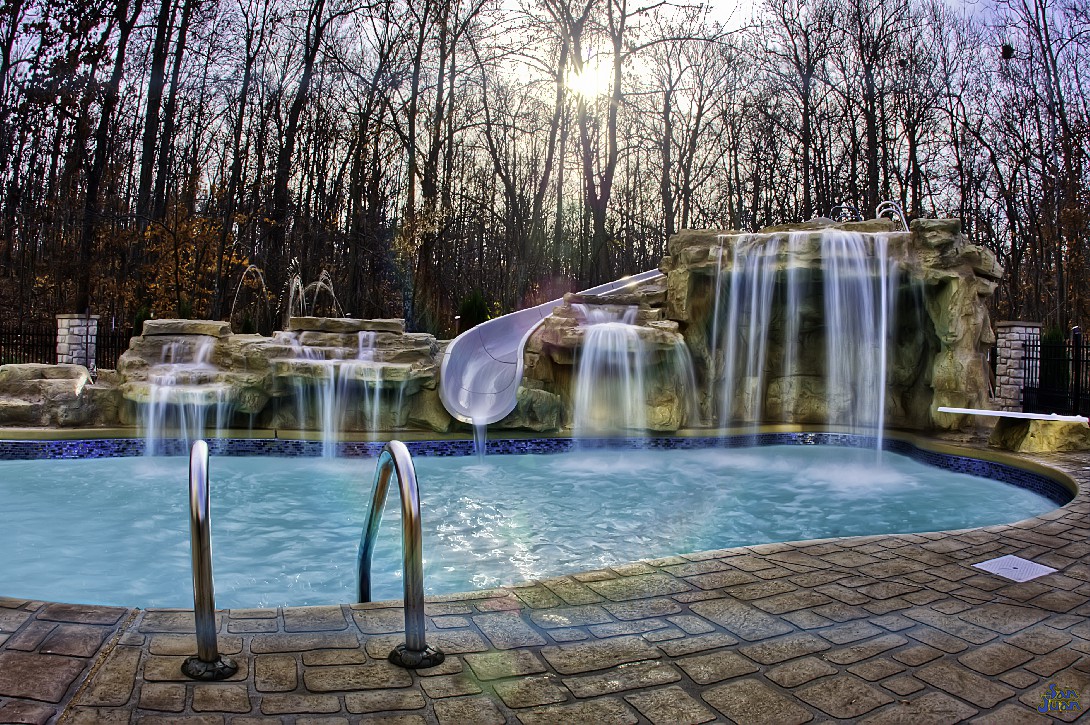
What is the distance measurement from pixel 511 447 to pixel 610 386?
5.19 feet

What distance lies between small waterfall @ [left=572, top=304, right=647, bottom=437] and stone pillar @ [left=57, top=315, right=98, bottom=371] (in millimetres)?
8566

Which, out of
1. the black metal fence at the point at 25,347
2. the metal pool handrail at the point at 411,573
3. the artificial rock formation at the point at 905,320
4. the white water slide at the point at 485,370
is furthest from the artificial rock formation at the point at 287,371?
the metal pool handrail at the point at 411,573

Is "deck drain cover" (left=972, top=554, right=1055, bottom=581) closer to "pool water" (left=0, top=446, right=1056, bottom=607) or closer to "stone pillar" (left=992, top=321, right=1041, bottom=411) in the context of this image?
"pool water" (left=0, top=446, right=1056, bottom=607)

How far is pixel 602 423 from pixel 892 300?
13.7ft

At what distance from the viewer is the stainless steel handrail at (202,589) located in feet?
6.95

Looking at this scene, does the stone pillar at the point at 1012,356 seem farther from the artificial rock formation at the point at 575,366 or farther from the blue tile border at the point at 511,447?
the artificial rock formation at the point at 575,366

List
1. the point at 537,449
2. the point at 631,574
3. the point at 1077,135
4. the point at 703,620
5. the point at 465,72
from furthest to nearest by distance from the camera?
the point at 465,72
the point at 1077,135
the point at 537,449
the point at 631,574
the point at 703,620

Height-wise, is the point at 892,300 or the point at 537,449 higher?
the point at 892,300

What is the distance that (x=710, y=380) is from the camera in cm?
1015

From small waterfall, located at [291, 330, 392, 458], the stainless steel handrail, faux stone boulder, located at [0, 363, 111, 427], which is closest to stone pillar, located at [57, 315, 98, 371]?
faux stone boulder, located at [0, 363, 111, 427]

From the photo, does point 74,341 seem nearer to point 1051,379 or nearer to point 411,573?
point 411,573

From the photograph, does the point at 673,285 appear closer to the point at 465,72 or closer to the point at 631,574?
the point at 631,574

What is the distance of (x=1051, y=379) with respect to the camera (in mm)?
11352

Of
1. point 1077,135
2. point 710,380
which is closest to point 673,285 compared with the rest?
point 710,380
